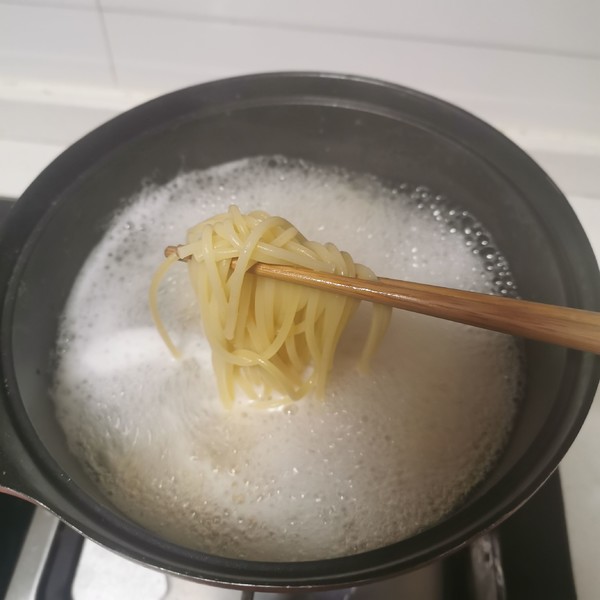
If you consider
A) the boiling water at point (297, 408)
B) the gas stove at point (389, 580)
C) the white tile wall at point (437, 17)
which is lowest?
the gas stove at point (389, 580)

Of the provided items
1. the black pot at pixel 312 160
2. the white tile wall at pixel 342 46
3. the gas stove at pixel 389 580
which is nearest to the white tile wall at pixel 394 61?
the white tile wall at pixel 342 46

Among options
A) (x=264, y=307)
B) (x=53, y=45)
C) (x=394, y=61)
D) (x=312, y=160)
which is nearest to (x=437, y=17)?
(x=394, y=61)

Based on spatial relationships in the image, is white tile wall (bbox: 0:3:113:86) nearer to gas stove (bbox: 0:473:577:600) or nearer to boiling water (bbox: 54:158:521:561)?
boiling water (bbox: 54:158:521:561)

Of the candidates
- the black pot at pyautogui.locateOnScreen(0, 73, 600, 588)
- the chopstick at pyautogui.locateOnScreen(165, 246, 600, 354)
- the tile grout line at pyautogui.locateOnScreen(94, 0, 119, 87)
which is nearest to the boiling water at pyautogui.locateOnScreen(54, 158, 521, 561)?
the black pot at pyautogui.locateOnScreen(0, 73, 600, 588)

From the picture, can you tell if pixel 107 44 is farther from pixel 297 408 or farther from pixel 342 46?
pixel 297 408

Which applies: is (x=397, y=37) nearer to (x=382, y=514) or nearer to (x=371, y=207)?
(x=371, y=207)

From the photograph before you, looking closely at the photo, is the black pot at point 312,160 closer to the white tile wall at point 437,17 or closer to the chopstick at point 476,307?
the chopstick at point 476,307
